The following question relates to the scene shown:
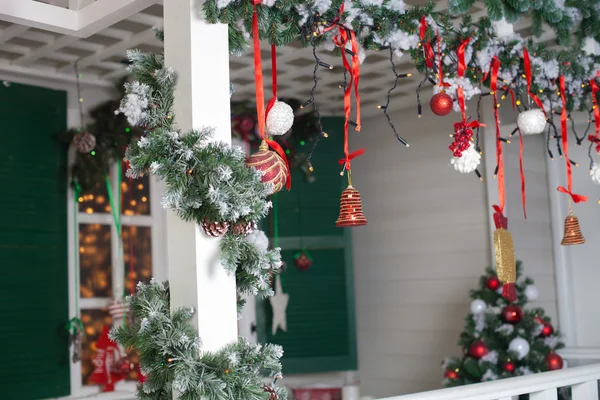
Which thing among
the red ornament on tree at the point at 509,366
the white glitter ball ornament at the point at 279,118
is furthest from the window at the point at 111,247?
the white glitter ball ornament at the point at 279,118

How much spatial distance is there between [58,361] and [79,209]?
0.87m

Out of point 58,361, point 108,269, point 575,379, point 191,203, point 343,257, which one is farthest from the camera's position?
point 343,257

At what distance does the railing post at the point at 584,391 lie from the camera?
2738mm

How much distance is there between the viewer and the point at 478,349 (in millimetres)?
4137

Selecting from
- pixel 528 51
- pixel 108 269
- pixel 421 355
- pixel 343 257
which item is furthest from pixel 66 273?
pixel 528 51

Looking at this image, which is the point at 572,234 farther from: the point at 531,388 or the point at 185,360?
the point at 185,360

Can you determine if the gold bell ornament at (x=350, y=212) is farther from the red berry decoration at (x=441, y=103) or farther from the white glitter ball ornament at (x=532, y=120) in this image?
the white glitter ball ornament at (x=532, y=120)

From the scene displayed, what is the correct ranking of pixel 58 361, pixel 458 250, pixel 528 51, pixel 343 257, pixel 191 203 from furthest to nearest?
1. pixel 343 257
2. pixel 458 250
3. pixel 58 361
4. pixel 528 51
5. pixel 191 203

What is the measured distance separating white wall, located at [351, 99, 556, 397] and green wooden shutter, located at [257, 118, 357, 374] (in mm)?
243

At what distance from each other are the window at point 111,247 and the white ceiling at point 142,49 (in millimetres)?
685

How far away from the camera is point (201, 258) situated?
1858 mm

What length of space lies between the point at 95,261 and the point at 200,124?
107 inches

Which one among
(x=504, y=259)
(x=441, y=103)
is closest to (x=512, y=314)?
(x=504, y=259)

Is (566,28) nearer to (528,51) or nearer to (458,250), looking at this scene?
(528,51)
